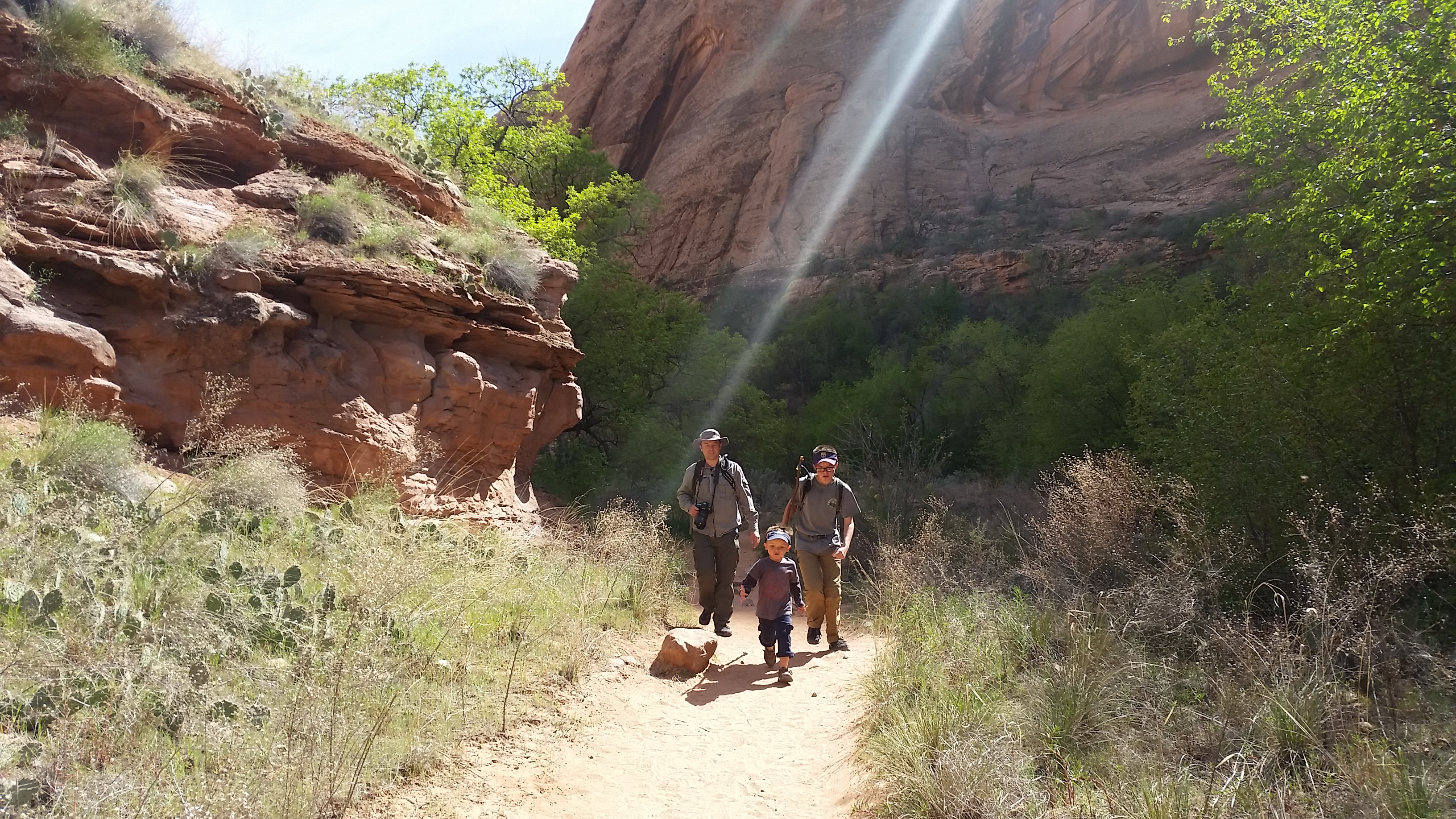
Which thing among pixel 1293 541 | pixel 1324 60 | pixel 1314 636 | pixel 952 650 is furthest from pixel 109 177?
pixel 1324 60

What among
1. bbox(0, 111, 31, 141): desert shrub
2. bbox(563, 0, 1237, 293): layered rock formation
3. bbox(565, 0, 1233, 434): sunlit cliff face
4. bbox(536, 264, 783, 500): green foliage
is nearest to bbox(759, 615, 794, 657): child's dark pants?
bbox(0, 111, 31, 141): desert shrub

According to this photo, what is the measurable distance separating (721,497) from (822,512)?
0.88 m

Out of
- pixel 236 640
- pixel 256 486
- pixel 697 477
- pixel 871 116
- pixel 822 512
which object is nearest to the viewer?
pixel 236 640

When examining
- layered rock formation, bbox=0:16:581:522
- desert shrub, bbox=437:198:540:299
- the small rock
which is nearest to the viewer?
layered rock formation, bbox=0:16:581:522

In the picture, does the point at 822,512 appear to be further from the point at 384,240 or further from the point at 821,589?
the point at 384,240

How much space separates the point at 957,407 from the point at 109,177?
21.1m

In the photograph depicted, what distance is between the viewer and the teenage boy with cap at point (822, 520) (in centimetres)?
614

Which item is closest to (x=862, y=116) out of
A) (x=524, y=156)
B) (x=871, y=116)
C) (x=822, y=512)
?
(x=871, y=116)

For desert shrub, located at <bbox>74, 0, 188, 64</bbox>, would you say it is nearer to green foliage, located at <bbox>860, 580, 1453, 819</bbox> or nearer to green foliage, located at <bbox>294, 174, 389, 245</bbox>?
green foliage, located at <bbox>294, 174, 389, 245</bbox>

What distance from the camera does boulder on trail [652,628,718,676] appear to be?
579 centimetres

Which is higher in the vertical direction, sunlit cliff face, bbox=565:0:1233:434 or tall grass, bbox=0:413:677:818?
sunlit cliff face, bbox=565:0:1233:434

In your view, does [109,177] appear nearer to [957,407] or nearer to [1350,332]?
[1350,332]

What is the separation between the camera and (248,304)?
682 centimetres

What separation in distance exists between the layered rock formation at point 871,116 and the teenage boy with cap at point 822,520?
1248 inches
